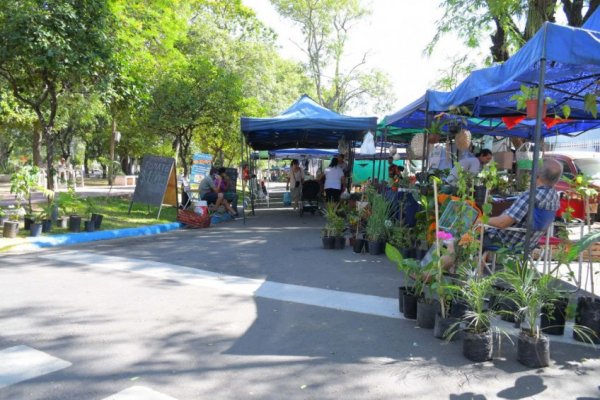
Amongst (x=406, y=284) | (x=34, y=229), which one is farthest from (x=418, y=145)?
(x=34, y=229)

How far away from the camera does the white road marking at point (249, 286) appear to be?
4.93 metres

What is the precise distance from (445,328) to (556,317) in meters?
1.01

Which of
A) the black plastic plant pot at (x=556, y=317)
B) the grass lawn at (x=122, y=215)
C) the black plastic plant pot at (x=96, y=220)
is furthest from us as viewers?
the grass lawn at (x=122, y=215)

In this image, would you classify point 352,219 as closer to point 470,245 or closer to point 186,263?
point 186,263

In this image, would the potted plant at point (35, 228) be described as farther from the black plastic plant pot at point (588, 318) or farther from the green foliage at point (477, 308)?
the black plastic plant pot at point (588, 318)

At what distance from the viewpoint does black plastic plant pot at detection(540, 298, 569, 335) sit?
400 cm

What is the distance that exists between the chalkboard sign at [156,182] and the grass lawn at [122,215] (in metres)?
0.46

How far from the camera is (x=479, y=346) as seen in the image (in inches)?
137

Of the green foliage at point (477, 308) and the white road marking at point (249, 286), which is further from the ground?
the green foliage at point (477, 308)

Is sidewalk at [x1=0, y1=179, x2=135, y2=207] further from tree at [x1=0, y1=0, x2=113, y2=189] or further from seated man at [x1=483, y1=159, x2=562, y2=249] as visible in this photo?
seated man at [x1=483, y1=159, x2=562, y2=249]

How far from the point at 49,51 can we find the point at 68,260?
428 centimetres

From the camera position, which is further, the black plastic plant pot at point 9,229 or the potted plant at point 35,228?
the potted plant at point 35,228

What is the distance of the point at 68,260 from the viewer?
7.07m

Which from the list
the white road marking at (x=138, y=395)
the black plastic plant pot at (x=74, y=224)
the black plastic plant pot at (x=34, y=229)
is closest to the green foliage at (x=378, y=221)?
the white road marking at (x=138, y=395)
